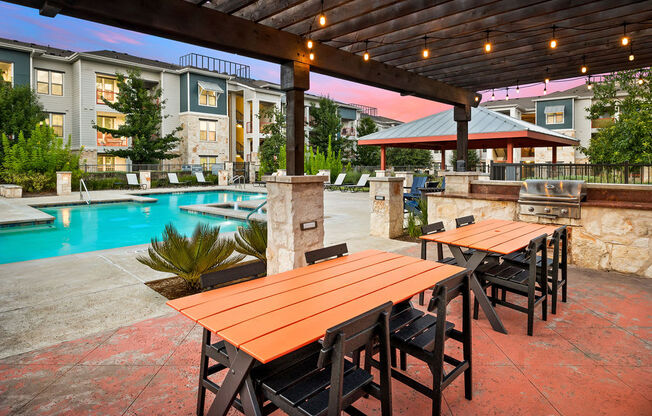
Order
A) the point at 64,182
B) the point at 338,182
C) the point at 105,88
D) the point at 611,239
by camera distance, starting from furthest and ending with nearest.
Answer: the point at 105,88 → the point at 338,182 → the point at 64,182 → the point at 611,239

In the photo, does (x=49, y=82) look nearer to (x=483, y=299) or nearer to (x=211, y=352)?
(x=211, y=352)

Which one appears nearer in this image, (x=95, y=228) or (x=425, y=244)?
(x=425, y=244)

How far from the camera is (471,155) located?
112 ft

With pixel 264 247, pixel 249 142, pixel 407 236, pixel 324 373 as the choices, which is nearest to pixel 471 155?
pixel 249 142

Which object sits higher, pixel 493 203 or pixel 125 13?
pixel 125 13

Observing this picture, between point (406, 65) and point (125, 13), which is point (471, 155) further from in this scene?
point (125, 13)

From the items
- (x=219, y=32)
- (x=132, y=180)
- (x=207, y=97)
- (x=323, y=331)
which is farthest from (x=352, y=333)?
(x=207, y=97)

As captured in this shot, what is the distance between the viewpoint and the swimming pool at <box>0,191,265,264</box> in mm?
7859

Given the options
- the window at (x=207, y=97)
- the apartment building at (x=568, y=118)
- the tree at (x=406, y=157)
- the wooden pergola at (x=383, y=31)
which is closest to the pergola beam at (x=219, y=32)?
the wooden pergola at (x=383, y=31)

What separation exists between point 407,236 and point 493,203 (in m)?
1.72

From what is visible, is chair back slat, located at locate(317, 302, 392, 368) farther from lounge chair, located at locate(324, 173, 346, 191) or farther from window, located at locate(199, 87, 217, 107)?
window, located at locate(199, 87, 217, 107)

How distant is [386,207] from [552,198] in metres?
2.79

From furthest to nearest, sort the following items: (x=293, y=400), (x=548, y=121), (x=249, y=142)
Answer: (x=548, y=121), (x=249, y=142), (x=293, y=400)

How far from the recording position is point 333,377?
4.98 feet
